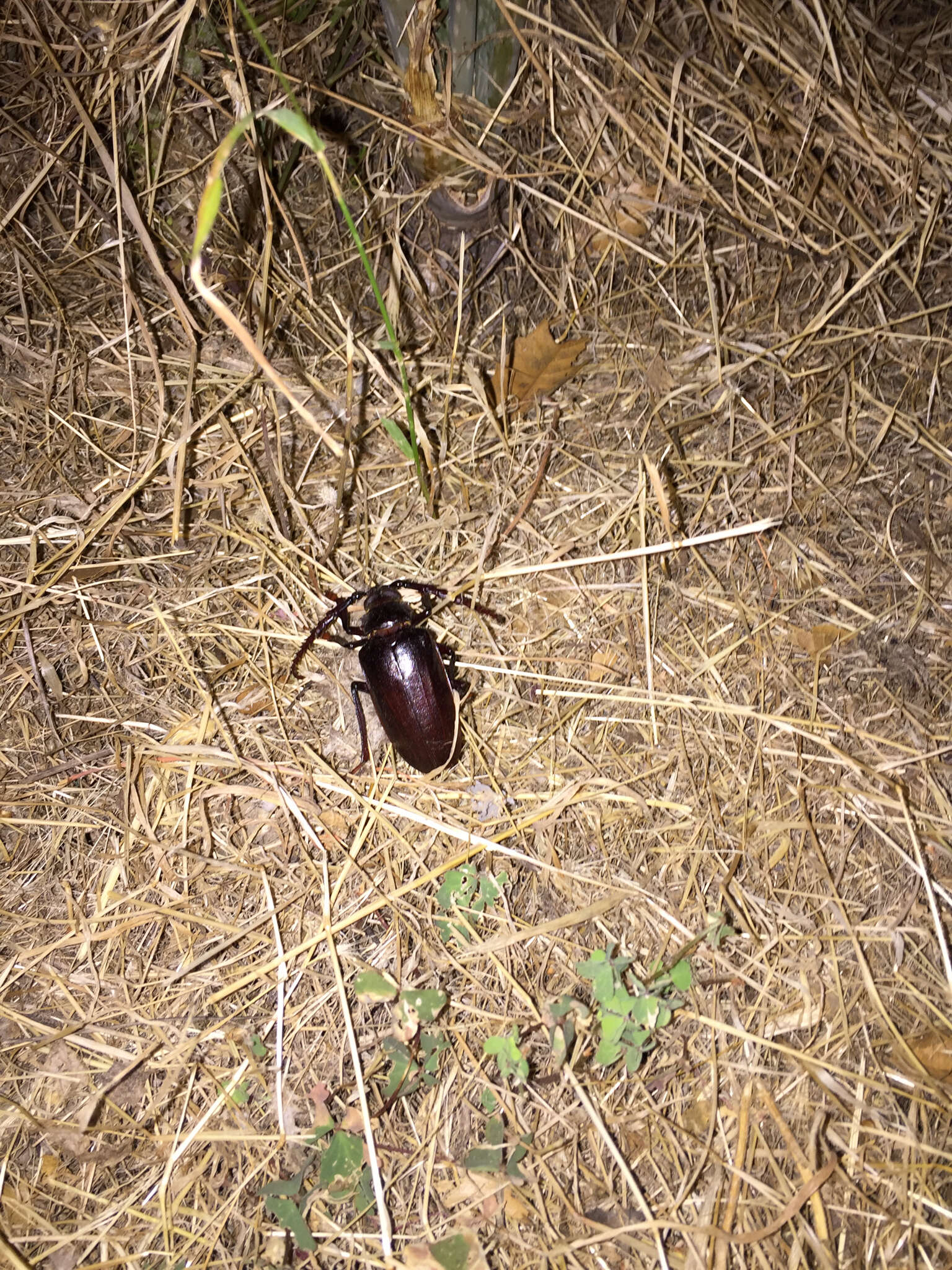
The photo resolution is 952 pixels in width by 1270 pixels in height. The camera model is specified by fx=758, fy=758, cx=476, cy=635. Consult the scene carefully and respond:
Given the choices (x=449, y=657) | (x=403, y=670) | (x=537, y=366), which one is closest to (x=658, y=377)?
(x=537, y=366)

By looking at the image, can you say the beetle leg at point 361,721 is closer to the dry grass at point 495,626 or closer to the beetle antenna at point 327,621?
the dry grass at point 495,626

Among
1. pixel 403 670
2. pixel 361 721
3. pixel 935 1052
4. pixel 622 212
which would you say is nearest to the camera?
pixel 935 1052

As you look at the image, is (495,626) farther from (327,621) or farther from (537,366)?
(537,366)

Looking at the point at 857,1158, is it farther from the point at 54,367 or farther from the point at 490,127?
the point at 54,367

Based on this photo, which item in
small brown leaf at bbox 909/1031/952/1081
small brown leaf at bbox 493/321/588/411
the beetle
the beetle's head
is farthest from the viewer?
small brown leaf at bbox 493/321/588/411

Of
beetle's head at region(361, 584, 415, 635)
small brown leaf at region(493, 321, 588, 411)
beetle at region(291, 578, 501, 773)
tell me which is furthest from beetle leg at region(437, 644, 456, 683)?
small brown leaf at region(493, 321, 588, 411)

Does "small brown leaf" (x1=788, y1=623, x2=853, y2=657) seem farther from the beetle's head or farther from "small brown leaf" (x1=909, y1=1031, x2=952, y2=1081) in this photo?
the beetle's head
